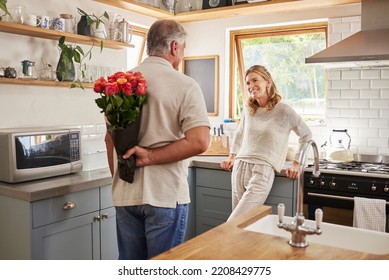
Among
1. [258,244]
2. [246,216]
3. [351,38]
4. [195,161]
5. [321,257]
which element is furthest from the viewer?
[195,161]

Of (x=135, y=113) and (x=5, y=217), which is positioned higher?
(x=135, y=113)

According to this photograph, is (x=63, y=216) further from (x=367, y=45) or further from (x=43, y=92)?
(x=367, y=45)

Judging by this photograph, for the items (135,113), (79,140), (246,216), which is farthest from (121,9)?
(246,216)

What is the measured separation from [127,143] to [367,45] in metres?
2.06

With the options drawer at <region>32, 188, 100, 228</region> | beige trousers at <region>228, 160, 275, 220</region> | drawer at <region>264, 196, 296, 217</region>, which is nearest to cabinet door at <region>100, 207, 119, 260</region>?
drawer at <region>32, 188, 100, 228</region>

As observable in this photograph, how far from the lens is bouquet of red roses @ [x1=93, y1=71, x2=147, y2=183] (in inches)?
71.6

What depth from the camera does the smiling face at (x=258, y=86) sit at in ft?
10.1

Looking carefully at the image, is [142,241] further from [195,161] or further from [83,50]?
[83,50]

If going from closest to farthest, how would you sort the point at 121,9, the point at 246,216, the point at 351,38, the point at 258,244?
the point at 258,244 < the point at 246,216 < the point at 351,38 < the point at 121,9

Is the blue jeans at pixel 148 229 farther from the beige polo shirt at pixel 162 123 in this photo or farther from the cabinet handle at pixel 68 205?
the cabinet handle at pixel 68 205

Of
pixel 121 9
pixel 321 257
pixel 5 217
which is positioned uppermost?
pixel 121 9

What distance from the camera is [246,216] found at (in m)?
1.85
